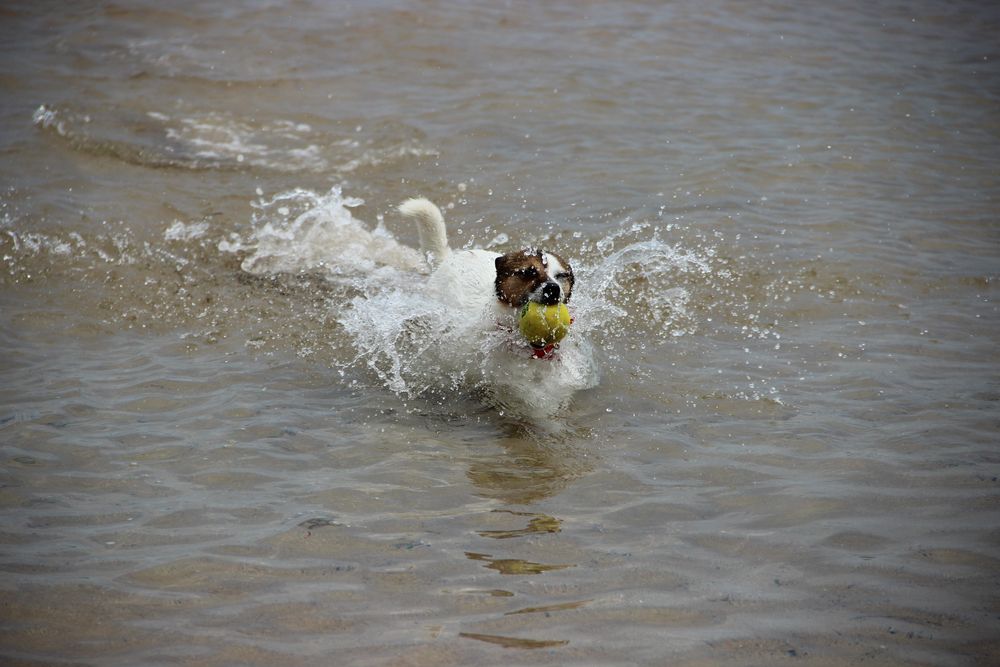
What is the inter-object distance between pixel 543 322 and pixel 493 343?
1.66 ft

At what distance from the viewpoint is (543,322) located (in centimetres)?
467

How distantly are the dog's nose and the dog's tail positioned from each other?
4.50 ft

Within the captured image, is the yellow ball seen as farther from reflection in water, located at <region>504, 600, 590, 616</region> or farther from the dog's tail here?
reflection in water, located at <region>504, 600, 590, 616</region>

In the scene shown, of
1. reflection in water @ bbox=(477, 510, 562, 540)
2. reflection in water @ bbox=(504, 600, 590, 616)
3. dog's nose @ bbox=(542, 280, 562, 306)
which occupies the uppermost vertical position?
dog's nose @ bbox=(542, 280, 562, 306)

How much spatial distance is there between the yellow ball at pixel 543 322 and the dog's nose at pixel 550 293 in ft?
0.13

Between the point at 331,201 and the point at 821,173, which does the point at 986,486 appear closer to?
the point at 821,173

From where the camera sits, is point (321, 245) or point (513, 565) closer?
point (513, 565)

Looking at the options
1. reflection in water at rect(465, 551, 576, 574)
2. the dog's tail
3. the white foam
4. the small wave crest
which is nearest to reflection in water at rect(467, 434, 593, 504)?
reflection in water at rect(465, 551, 576, 574)

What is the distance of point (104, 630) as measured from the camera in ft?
10.3

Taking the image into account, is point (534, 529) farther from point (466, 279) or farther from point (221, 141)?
point (221, 141)

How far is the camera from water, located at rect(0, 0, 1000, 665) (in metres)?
3.32

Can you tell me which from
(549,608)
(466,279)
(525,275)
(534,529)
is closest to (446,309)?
(466,279)

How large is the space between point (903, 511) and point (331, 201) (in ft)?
17.6

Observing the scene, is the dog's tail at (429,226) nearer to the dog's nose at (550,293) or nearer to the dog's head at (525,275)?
the dog's head at (525,275)
